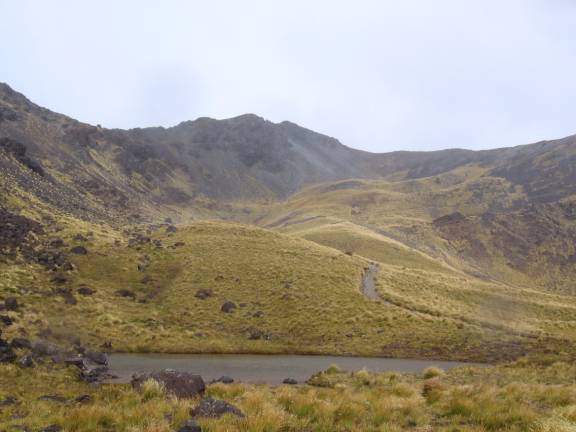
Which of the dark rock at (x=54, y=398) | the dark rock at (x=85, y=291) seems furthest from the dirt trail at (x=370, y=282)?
the dark rock at (x=54, y=398)

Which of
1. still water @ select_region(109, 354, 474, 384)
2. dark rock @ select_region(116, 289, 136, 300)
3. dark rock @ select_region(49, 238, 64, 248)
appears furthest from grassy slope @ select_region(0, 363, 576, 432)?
dark rock @ select_region(49, 238, 64, 248)

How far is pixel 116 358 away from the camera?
29.4 meters

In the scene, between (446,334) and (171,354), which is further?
(446,334)

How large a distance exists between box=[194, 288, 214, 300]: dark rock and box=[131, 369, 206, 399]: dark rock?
29466mm

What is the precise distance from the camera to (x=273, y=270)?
56125mm

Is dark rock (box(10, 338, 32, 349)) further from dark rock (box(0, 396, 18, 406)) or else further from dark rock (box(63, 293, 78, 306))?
dark rock (box(63, 293, 78, 306))

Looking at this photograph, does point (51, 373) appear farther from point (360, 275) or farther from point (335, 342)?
point (360, 275)

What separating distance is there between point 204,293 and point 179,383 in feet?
103

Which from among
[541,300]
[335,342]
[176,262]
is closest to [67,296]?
[176,262]

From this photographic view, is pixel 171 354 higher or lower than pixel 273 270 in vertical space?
lower

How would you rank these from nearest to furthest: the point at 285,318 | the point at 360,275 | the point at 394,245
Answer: the point at 285,318 < the point at 360,275 < the point at 394,245

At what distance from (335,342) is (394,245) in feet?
237

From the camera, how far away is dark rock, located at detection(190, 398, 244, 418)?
12922 mm

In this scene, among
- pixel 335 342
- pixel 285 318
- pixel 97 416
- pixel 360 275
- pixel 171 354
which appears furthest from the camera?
pixel 360 275
